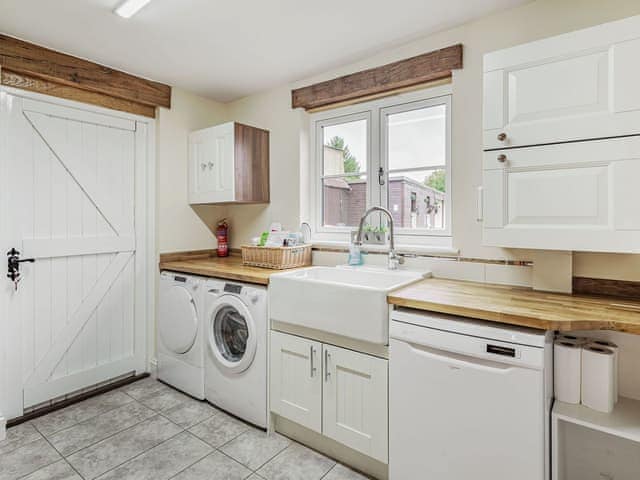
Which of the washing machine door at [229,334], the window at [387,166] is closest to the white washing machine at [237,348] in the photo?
the washing machine door at [229,334]

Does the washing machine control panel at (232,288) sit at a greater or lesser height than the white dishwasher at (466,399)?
greater

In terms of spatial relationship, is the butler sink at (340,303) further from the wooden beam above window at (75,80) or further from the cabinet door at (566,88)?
the wooden beam above window at (75,80)

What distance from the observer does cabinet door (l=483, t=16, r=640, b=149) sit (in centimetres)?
141

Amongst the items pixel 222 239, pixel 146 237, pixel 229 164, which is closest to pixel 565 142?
pixel 229 164

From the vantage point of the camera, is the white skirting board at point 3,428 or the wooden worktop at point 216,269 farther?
the wooden worktop at point 216,269

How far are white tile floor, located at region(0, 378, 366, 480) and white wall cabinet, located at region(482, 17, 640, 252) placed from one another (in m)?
1.53

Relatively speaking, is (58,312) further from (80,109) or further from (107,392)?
(80,109)

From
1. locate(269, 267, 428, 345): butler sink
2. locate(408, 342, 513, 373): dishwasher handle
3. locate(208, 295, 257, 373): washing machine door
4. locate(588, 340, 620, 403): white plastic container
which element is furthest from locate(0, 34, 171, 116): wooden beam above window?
locate(588, 340, 620, 403): white plastic container

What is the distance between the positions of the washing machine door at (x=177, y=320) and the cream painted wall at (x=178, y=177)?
469 mm

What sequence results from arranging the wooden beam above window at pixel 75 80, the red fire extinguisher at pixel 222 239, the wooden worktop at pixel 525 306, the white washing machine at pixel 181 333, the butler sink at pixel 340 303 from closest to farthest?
1. the wooden worktop at pixel 525 306
2. the butler sink at pixel 340 303
3. the wooden beam above window at pixel 75 80
4. the white washing machine at pixel 181 333
5. the red fire extinguisher at pixel 222 239

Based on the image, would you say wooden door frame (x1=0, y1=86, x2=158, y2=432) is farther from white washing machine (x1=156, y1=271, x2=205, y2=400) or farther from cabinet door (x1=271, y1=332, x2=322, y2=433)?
cabinet door (x1=271, y1=332, x2=322, y2=433)

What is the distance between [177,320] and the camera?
275cm

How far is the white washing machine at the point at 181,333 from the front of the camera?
2.61m

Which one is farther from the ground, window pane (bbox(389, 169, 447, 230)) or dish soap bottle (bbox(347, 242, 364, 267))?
window pane (bbox(389, 169, 447, 230))
